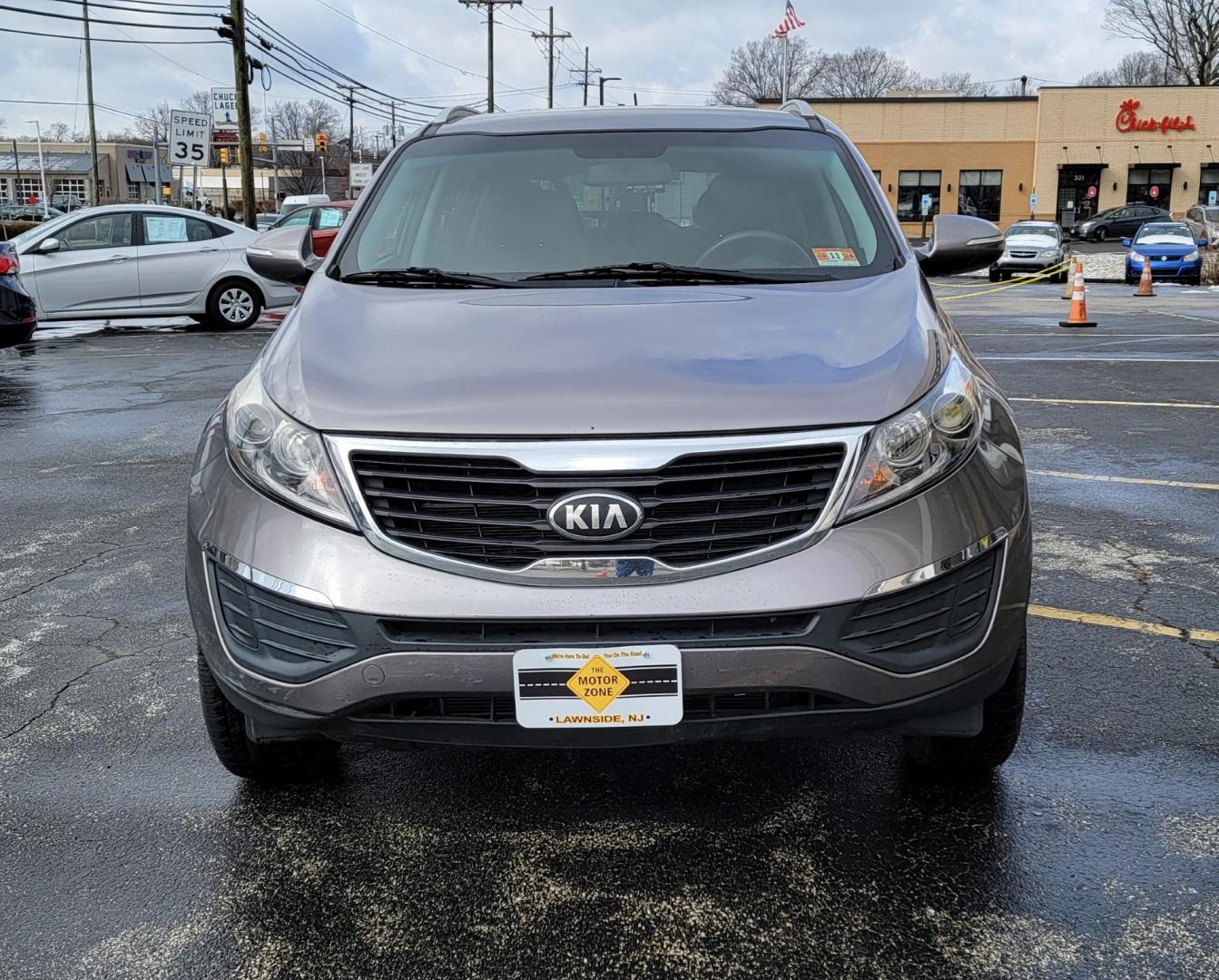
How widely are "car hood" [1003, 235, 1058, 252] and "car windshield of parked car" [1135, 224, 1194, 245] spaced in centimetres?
351

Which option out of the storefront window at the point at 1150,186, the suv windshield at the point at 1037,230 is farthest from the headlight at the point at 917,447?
Answer: the storefront window at the point at 1150,186

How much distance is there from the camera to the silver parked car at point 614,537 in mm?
2334

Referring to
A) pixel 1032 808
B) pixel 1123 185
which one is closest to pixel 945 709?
pixel 1032 808

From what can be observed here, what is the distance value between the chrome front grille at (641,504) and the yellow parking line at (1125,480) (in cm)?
468

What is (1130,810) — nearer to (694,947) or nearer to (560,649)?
(694,947)

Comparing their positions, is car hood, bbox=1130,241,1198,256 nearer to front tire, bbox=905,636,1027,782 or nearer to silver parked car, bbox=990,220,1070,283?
silver parked car, bbox=990,220,1070,283

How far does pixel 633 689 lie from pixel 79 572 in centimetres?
351

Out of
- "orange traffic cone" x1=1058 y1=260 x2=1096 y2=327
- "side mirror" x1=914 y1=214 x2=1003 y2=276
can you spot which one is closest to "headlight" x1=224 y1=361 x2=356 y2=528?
"side mirror" x1=914 y1=214 x2=1003 y2=276

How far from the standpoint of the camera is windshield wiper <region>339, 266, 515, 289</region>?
333 cm

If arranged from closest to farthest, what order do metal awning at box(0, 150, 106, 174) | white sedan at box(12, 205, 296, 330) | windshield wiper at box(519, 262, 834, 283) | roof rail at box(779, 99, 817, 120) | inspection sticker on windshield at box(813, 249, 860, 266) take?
windshield wiper at box(519, 262, 834, 283) < inspection sticker on windshield at box(813, 249, 860, 266) < roof rail at box(779, 99, 817, 120) < white sedan at box(12, 205, 296, 330) < metal awning at box(0, 150, 106, 174)

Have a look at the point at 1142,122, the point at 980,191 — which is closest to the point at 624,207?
the point at 980,191

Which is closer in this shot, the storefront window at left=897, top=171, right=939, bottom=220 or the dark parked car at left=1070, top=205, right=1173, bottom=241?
the dark parked car at left=1070, top=205, right=1173, bottom=241

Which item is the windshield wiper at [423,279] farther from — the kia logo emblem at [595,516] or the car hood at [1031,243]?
the car hood at [1031,243]

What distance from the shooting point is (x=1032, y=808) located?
9.50 feet
